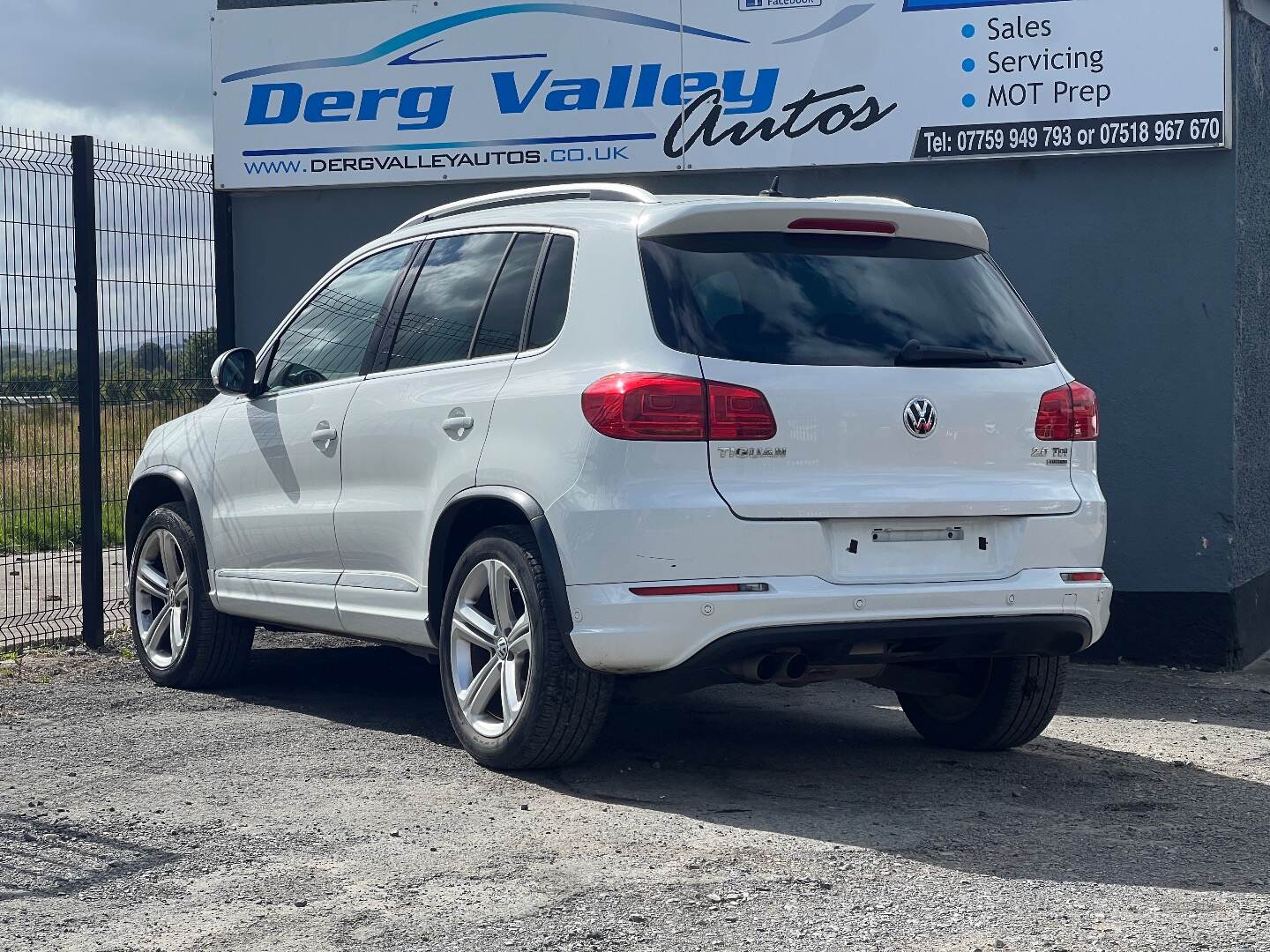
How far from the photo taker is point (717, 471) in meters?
5.37

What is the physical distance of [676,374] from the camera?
17.6ft

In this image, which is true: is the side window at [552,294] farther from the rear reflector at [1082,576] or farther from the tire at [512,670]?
the rear reflector at [1082,576]

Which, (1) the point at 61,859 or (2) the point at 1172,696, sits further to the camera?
(2) the point at 1172,696

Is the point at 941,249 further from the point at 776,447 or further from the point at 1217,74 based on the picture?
the point at 1217,74

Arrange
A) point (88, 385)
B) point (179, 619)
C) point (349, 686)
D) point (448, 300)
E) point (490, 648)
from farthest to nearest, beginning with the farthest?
1. point (88, 385)
2. point (349, 686)
3. point (179, 619)
4. point (448, 300)
5. point (490, 648)

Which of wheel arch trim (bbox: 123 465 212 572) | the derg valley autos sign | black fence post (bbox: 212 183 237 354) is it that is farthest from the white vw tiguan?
black fence post (bbox: 212 183 237 354)

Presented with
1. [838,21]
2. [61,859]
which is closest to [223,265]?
[838,21]

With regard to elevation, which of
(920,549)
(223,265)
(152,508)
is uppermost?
(223,265)

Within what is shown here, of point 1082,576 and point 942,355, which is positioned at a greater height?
point 942,355

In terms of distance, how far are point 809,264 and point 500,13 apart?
17.3ft

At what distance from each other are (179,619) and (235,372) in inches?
49.5

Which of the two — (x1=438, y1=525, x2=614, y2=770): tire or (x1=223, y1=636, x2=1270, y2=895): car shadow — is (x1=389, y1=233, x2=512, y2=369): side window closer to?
(x1=438, y1=525, x2=614, y2=770): tire

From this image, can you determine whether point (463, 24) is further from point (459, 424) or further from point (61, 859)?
point (61, 859)

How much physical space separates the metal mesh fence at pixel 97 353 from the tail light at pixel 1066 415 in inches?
214
